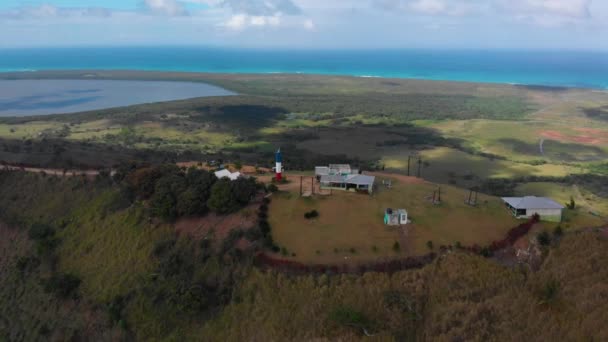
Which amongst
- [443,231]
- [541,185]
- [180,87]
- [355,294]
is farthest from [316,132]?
[180,87]

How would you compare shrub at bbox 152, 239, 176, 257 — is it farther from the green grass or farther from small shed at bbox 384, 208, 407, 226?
small shed at bbox 384, 208, 407, 226

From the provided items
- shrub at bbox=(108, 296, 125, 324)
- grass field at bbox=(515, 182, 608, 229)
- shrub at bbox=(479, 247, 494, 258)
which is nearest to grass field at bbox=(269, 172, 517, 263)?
shrub at bbox=(479, 247, 494, 258)

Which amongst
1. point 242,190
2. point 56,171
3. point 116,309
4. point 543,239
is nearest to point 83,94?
point 56,171

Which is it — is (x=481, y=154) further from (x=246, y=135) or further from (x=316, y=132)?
(x=246, y=135)

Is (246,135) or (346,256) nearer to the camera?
(346,256)

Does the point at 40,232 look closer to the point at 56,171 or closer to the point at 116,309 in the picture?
the point at 56,171
